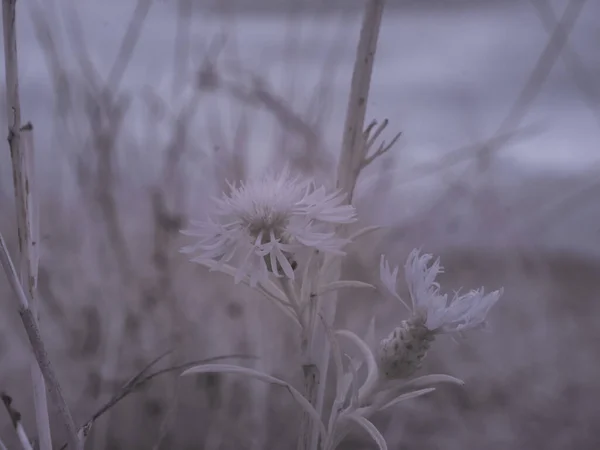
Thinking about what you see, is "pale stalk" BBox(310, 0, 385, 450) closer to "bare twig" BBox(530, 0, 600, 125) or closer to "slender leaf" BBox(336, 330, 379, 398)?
"slender leaf" BBox(336, 330, 379, 398)

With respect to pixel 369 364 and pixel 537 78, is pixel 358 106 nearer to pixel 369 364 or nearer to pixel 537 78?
pixel 369 364

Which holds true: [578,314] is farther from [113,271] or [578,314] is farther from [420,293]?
[113,271]

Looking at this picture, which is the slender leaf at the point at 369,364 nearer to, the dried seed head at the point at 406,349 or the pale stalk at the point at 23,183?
the dried seed head at the point at 406,349

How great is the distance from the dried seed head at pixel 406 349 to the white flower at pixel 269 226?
63mm

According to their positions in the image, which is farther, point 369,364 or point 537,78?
point 537,78

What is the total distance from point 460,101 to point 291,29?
229 millimetres

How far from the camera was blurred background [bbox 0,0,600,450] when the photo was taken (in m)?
0.66

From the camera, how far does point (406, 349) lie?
350 mm

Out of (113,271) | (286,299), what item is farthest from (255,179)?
(113,271)

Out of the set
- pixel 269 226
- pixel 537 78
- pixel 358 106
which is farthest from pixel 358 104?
pixel 537 78

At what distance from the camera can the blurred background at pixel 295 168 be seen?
0.66m

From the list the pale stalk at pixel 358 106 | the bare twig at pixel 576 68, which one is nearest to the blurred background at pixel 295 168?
the bare twig at pixel 576 68

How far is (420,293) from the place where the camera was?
14.2 inches

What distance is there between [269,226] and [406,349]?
109 mm
